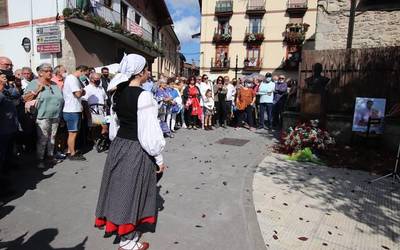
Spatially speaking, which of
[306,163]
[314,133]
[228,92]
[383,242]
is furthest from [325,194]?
[228,92]

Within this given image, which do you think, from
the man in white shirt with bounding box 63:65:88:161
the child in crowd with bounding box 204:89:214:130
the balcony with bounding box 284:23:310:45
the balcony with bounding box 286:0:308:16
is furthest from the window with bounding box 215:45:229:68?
the man in white shirt with bounding box 63:65:88:161

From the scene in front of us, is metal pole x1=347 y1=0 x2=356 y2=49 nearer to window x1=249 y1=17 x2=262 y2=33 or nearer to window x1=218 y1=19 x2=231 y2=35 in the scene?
window x1=249 y1=17 x2=262 y2=33

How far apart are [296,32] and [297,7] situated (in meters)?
2.60

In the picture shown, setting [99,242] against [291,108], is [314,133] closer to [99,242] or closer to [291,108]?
[291,108]

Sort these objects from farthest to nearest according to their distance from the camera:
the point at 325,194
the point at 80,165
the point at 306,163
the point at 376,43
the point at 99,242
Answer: the point at 376,43, the point at 306,163, the point at 80,165, the point at 325,194, the point at 99,242

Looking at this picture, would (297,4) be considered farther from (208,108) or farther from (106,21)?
(208,108)

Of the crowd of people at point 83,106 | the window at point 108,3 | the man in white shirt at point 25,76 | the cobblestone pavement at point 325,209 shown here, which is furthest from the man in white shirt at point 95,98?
the window at point 108,3

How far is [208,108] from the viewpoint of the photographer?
33.9 ft

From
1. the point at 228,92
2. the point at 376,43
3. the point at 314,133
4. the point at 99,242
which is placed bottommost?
the point at 99,242

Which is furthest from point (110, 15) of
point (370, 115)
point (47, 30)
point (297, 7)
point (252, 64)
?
point (297, 7)

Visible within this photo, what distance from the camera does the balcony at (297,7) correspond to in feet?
101

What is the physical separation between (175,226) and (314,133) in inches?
178

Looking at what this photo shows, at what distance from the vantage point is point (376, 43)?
9883 mm

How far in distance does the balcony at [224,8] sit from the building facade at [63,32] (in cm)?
1878
